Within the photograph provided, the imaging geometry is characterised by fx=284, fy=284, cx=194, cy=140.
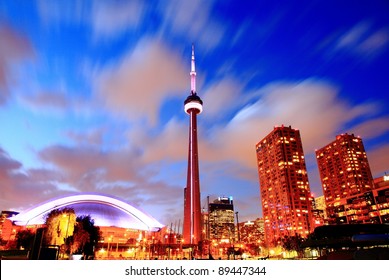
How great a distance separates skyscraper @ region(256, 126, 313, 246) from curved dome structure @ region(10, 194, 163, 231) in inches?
2509

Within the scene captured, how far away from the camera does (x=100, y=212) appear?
305ft

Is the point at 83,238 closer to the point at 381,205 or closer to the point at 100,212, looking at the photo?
the point at 100,212

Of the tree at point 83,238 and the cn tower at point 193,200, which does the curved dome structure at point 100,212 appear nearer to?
the cn tower at point 193,200

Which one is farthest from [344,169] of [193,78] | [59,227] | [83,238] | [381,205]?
[59,227]

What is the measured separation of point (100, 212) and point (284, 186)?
290 ft

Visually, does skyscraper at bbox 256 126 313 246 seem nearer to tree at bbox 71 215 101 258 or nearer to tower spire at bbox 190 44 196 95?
tower spire at bbox 190 44 196 95

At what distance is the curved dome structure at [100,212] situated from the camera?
270 feet

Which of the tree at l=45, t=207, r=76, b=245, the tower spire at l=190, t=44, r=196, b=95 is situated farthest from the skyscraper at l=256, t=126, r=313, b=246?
the tree at l=45, t=207, r=76, b=245

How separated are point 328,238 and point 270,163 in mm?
110804

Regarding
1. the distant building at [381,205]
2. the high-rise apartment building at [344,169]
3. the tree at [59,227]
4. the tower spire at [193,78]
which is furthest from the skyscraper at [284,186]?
the tree at [59,227]

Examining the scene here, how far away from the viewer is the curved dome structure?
270ft
